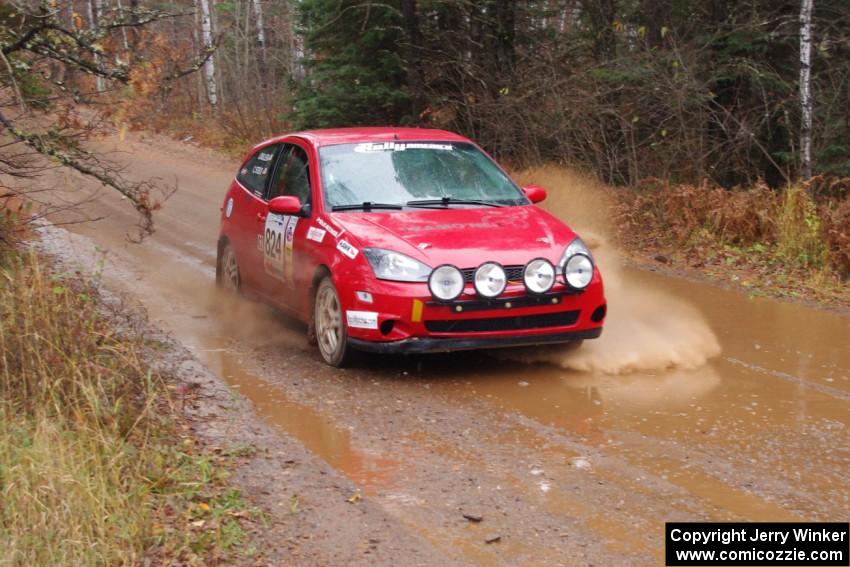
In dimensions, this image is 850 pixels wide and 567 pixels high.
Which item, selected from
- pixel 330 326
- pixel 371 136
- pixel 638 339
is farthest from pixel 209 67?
pixel 638 339

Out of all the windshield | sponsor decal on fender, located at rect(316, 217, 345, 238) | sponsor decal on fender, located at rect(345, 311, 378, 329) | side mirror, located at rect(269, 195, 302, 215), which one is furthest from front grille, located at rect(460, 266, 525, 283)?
side mirror, located at rect(269, 195, 302, 215)

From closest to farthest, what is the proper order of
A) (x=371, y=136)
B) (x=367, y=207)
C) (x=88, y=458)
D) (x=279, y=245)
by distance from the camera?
(x=88, y=458), (x=367, y=207), (x=279, y=245), (x=371, y=136)

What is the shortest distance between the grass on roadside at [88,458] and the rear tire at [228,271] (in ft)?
9.57

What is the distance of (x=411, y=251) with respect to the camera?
7.63 metres

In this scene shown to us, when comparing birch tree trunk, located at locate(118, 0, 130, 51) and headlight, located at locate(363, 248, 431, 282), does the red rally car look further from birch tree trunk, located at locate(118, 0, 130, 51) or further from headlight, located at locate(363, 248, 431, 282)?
birch tree trunk, located at locate(118, 0, 130, 51)

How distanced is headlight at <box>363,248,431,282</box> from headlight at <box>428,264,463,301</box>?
0.22 ft

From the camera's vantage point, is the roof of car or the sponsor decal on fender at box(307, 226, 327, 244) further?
the roof of car

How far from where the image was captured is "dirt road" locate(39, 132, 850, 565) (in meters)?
5.11

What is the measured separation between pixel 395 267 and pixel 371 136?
6.85ft

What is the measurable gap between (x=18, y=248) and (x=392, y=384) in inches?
146

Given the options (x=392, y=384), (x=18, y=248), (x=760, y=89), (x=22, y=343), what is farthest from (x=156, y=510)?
(x=760, y=89)

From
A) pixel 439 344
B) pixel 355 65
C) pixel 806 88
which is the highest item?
pixel 355 65

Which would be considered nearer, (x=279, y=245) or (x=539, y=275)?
(x=539, y=275)

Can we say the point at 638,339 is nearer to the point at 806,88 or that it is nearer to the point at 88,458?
the point at 88,458
